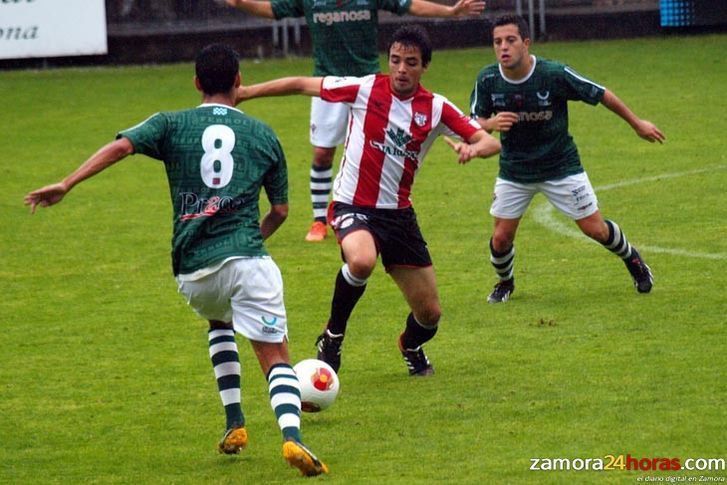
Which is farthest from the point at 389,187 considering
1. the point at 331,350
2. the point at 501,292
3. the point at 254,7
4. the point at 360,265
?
the point at 254,7

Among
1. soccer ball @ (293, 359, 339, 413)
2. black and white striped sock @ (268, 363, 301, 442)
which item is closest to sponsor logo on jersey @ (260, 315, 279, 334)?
black and white striped sock @ (268, 363, 301, 442)

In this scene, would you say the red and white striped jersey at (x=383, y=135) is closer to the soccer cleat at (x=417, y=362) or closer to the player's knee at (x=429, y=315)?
the player's knee at (x=429, y=315)

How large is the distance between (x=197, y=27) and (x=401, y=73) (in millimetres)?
17309

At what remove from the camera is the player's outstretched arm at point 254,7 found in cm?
1189

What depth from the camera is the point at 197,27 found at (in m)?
25.1

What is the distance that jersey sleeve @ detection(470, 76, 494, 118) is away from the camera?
10.2 metres

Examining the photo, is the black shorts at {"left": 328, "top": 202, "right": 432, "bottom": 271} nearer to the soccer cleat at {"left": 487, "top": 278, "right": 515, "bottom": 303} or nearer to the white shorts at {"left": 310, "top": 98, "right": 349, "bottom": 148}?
the soccer cleat at {"left": 487, "top": 278, "right": 515, "bottom": 303}

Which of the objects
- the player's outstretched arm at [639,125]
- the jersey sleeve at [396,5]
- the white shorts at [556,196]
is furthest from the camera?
the jersey sleeve at [396,5]

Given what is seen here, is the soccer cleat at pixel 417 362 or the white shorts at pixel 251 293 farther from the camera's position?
the soccer cleat at pixel 417 362

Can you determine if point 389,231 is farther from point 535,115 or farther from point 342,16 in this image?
point 342,16

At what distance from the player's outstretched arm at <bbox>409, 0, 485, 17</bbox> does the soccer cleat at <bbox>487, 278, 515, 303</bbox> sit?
1898 millimetres

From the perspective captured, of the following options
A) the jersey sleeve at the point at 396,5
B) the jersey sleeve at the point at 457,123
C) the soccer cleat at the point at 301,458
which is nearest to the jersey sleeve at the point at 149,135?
the soccer cleat at the point at 301,458

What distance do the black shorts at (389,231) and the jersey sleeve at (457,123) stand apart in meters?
0.57

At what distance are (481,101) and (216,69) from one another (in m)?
3.64
